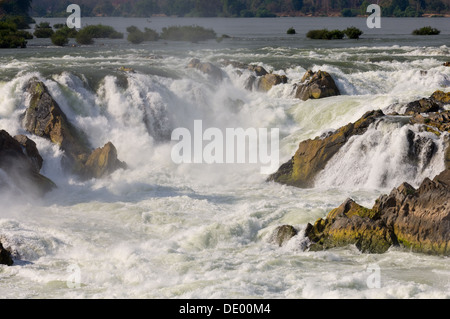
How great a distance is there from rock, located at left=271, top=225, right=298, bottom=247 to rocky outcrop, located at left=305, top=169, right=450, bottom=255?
0.39 meters

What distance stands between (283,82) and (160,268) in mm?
19513

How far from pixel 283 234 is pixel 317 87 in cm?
1548

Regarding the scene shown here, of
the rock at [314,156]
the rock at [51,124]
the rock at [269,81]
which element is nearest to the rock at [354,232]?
the rock at [314,156]

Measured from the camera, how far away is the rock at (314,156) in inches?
854

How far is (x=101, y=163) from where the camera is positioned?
23078 millimetres

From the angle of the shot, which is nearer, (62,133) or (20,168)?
(20,168)

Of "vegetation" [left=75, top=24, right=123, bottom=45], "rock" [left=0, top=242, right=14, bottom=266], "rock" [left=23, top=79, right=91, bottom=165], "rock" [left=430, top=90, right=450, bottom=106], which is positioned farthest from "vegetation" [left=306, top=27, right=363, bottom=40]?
"rock" [left=0, top=242, right=14, bottom=266]

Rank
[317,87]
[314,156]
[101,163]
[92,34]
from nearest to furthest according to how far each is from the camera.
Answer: [314,156], [101,163], [317,87], [92,34]

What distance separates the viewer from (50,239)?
16.5 meters

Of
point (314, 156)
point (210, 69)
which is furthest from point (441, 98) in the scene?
point (210, 69)

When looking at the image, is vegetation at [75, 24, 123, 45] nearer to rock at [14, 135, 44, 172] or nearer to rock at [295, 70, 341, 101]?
rock at [295, 70, 341, 101]

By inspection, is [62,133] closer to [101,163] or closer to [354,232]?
[101,163]
